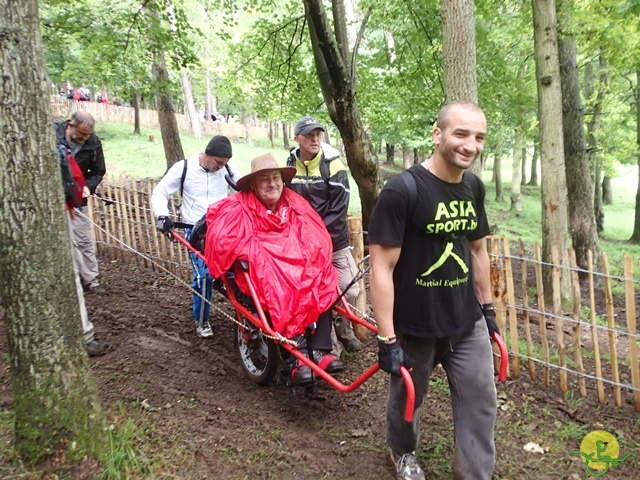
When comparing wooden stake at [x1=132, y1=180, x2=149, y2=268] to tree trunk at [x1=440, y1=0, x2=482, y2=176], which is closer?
tree trunk at [x1=440, y1=0, x2=482, y2=176]

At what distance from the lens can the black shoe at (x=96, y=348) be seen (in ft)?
14.1

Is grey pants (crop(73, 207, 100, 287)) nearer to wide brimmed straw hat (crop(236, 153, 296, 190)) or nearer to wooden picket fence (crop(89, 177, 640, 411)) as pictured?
wooden picket fence (crop(89, 177, 640, 411))

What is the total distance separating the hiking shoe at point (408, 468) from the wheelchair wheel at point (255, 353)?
1.30 m

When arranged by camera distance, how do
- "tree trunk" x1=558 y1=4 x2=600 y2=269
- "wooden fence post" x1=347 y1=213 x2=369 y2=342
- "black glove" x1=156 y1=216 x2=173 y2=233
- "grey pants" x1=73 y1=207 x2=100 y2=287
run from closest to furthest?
"black glove" x1=156 y1=216 x2=173 y2=233, "wooden fence post" x1=347 y1=213 x2=369 y2=342, "grey pants" x1=73 y1=207 x2=100 y2=287, "tree trunk" x1=558 y1=4 x2=600 y2=269

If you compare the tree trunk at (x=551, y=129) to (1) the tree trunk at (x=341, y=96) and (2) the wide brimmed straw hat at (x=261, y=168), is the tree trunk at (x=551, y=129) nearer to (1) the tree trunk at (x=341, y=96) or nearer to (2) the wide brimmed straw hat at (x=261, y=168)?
(1) the tree trunk at (x=341, y=96)

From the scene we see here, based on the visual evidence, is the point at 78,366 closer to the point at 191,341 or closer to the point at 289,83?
the point at 191,341

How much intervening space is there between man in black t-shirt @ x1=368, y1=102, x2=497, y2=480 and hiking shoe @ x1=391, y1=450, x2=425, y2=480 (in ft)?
0.84

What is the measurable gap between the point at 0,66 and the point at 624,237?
2225 centimetres

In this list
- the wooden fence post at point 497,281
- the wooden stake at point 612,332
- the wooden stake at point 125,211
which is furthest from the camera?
the wooden stake at point 125,211

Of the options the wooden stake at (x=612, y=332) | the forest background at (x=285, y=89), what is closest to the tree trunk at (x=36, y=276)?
the forest background at (x=285, y=89)

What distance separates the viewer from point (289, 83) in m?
10.1

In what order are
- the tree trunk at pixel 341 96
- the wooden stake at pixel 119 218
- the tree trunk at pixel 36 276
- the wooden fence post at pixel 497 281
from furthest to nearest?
the wooden stake at pixel 119 218, the tree trunk at pixel 341 96, the wooden fence post at pixel 497 281, the tree trunk at pixel 36 276

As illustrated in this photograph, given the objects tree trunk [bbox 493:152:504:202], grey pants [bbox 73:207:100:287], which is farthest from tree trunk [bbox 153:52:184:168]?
tree trunk [bbox 493:152:504:202]

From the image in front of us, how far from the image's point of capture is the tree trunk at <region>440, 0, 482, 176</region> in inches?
193
